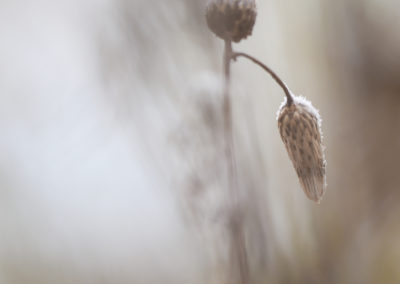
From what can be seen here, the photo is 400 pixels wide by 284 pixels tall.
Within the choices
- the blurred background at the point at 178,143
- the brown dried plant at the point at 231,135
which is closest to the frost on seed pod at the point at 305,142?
the brown dried plant at the point at 231,135

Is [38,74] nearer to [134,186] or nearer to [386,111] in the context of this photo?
[134,186]

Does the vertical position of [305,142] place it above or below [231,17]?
below

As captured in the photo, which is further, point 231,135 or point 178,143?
point 178,143

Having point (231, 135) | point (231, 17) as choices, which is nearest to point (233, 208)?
point (231, 135)

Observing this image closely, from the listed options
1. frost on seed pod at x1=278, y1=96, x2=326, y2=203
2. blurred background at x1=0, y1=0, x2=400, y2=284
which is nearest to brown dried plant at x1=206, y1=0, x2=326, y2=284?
frost on seed pod at x1=278, y1=96, x2=326, y2=203

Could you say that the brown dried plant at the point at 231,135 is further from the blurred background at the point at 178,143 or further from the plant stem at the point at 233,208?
the blurred background at the point at 178,143

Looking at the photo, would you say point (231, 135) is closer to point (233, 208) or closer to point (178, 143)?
point (233, 208)

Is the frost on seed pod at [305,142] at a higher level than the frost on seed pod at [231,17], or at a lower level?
lower
